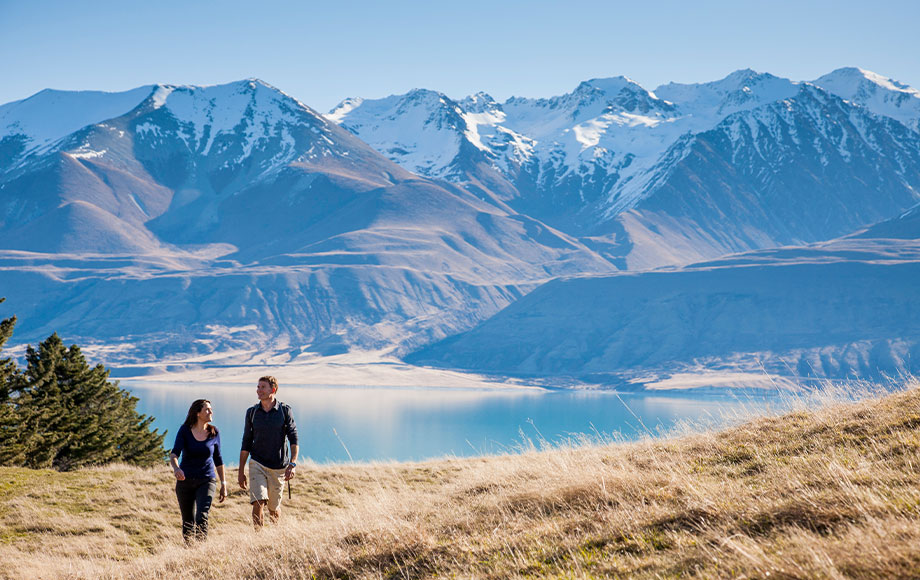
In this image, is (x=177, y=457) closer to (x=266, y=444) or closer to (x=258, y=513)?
(x=266, y=444)

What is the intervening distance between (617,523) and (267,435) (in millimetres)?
4831

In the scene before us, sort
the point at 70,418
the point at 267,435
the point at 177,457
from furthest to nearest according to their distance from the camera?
the point at 70,418
the point at 267,435
the point at 177,457

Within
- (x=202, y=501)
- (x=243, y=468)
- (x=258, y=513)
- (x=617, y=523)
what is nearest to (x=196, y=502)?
(x=202, y=501)

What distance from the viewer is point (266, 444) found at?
10.1 meters

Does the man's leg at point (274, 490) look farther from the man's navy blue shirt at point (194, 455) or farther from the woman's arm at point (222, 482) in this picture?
A: the man's navy blue shirt at point (194, 455)

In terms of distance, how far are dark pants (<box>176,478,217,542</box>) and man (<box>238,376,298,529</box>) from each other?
43 cm

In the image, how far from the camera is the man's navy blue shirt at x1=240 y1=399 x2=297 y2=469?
10117 mm

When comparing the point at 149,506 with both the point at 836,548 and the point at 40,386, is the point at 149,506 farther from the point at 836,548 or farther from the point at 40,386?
the point at 40,386

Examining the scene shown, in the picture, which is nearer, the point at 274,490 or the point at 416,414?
the point at 274,490

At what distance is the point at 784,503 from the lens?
262 inches

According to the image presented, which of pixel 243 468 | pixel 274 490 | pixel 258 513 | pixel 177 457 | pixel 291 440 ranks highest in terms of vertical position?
pixel 177 457

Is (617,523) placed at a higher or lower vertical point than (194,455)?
lower

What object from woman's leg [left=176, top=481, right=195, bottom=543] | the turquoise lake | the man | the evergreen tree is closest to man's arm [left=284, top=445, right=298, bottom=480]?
the man

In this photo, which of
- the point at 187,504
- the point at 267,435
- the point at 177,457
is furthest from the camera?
the point at 267,435
